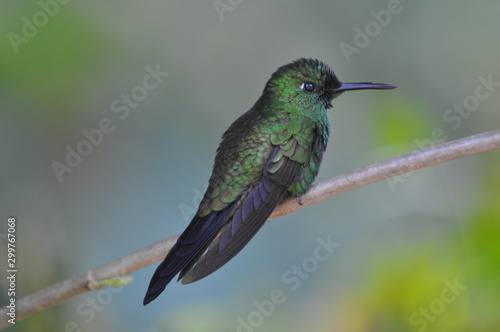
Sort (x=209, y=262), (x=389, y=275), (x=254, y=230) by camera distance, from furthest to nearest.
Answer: (x=389, y=275)
(x=254, y=230)
(x=209, y=262)

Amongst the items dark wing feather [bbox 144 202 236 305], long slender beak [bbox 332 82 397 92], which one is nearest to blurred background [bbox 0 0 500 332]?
long slender beak [bbox 332 82 397 92]

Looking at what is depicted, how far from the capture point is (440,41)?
3.56 meters

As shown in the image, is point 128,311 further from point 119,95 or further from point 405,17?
point 405,17

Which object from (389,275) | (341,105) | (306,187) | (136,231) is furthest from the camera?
(341,105)

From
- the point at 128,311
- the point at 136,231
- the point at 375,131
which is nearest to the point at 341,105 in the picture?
the point at 375,131

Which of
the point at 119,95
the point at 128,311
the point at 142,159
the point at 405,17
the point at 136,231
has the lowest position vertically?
the point at 128,311

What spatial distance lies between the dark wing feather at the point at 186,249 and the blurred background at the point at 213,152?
2.10ft

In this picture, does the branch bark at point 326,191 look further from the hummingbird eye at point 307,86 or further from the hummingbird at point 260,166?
the hummingbird eye at point 307,86

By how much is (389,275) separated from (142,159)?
1.32 m

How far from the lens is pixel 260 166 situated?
240cm

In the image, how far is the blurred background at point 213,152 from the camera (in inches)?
104

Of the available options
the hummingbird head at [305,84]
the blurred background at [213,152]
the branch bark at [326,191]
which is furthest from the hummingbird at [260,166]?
the blurred background at [213,152]

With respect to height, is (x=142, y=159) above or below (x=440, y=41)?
below

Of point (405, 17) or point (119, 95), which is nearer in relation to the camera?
point (119, 95)
